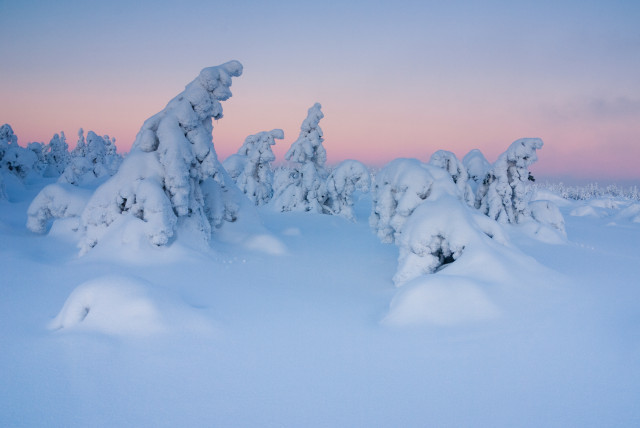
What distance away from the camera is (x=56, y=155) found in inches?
2079

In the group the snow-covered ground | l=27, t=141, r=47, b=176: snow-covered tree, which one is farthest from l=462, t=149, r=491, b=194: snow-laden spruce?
l=27, t=141, r=47, b=176: snow-covered tree

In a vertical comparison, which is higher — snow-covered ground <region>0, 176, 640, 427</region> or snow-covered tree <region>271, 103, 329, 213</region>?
snow-covered tree <region>271, 103, 329, 213</region>

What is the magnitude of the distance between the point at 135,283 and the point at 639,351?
9.12m

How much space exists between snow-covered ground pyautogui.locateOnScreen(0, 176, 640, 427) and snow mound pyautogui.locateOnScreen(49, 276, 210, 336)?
0.10 feet

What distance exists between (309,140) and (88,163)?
21.4m

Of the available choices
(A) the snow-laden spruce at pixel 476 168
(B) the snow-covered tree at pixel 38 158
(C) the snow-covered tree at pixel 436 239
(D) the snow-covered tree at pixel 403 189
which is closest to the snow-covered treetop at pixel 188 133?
(D) the snow-covered tree at pixel 403 189

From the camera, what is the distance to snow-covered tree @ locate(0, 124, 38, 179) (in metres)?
31.5

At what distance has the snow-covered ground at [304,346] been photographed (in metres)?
4.75

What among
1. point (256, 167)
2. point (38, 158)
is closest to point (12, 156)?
point (38, 158)

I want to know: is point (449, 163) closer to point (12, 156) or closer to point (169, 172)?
point (169, 172)

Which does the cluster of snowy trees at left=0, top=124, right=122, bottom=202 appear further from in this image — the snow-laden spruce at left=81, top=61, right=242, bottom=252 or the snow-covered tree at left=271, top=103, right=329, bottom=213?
the snow-covered tree at left=271, top=103, right=329, bottom=213

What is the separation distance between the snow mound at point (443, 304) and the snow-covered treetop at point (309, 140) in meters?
20.7

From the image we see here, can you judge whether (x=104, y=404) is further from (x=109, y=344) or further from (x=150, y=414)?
(x=109, y=344)

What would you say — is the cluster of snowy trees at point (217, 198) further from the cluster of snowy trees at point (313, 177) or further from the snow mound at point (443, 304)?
the cluster of snowy trees at point (313, 177)
